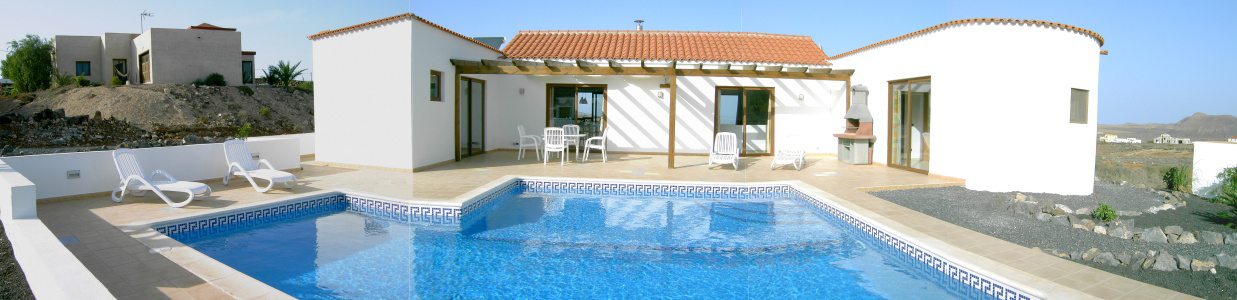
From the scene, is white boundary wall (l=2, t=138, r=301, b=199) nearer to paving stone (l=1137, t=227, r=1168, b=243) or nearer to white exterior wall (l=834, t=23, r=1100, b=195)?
paving stone (l=1137, t=227, r=1168, b=243)

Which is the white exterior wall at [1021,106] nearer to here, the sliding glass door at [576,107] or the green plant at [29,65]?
the sliding glass door at [576,107]

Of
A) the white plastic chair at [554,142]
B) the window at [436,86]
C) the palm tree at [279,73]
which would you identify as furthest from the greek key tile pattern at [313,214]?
the palm tree at [279,73]

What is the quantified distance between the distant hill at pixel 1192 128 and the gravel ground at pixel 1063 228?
6.55 m

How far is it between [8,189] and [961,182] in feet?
35.1

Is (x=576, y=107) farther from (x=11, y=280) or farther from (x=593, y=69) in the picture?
(x=11, y=280)

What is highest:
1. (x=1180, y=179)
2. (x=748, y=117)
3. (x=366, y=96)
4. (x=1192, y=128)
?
(x=366, y=96)

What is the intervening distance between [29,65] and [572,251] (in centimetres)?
3666

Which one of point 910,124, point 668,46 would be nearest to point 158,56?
point 668,46

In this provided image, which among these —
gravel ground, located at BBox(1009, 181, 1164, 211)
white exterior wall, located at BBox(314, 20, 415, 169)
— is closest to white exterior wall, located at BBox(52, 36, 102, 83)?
white exterior wall, located at BBox(314, 20, 415, 169)

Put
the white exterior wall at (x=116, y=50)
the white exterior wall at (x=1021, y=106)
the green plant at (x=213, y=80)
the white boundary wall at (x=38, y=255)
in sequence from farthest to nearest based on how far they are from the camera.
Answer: the white exterior wall at (x=116, y=50) < the green plant at (x=213, y=80) < the white exterior wall at (x=1021, y=106) < the white boundary wall at (x=38, y=255)

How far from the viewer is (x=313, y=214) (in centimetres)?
691

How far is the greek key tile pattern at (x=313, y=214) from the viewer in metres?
5.69

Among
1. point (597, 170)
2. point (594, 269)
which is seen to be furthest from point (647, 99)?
point (594, 269)

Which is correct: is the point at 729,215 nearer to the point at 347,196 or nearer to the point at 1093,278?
the point at 1093,278
